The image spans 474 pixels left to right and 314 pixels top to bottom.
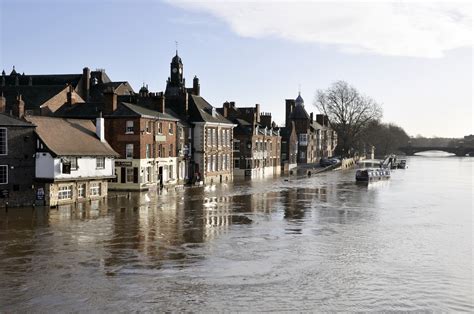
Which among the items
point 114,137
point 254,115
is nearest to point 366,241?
point 114,137

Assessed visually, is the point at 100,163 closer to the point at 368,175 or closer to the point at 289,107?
the point at 368,175

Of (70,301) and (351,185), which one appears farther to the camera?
(351,185)

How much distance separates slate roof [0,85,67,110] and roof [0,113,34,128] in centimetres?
2069

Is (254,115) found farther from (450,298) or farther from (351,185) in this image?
(450,298)

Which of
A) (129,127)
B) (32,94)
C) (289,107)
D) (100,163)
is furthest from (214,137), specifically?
(289,107)

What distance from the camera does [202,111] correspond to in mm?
66625

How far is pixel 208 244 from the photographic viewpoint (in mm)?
28312

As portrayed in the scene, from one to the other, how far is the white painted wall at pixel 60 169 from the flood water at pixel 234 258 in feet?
8.37

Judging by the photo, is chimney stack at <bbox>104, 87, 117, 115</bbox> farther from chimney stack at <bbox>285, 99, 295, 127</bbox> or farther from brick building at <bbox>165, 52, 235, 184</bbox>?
A: chimney stack at <bbox>285, 99, 295, 127</bbox>

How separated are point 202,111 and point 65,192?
27.2m

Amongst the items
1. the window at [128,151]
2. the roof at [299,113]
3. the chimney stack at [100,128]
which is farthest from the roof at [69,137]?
the roof at [299,113]

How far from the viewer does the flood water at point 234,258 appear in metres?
19.0

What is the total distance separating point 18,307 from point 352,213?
93.2 feet

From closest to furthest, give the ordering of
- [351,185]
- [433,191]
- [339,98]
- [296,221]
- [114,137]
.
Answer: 1. [296,221]
2. [114,137]
3. [433,191]
4. [351,185]
5. [339,98]
